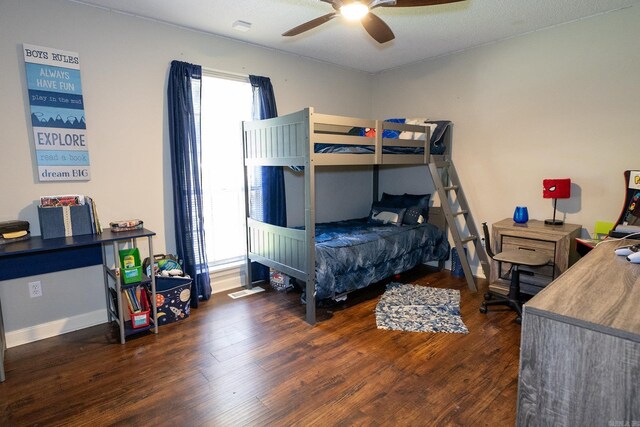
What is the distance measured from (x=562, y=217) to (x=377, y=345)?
2.26 m

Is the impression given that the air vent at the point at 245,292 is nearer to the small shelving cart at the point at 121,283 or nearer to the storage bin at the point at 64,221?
the small shelving cart at the point at 121,283

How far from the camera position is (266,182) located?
3643mm

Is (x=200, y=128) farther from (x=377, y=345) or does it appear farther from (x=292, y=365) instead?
(x=377, y=345)

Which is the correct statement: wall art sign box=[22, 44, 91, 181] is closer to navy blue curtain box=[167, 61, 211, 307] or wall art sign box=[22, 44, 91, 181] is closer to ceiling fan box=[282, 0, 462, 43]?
navy blue curtain box=[167, 61, 211, 307]

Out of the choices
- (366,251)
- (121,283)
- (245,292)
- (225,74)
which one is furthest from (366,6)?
(245,292)

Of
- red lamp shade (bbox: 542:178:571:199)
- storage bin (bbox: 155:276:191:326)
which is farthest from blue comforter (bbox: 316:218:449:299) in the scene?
red lamp shade (bbox: 542:178:571:199)

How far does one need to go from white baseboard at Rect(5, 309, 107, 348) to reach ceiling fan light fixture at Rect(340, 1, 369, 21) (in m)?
2.96

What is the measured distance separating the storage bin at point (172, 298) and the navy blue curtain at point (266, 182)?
867mm

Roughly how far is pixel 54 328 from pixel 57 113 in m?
1.65

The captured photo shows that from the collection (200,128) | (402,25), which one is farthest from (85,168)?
(402,25)

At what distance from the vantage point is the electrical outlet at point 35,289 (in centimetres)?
259

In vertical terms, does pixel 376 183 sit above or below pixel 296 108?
below

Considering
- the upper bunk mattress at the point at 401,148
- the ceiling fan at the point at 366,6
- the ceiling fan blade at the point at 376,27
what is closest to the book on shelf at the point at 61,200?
the upper bunk mattress at the point at 401,148

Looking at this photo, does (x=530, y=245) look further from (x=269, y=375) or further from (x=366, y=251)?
(x=269, y=375)
